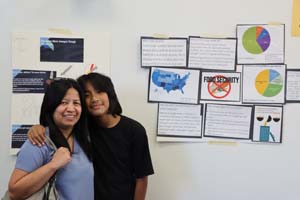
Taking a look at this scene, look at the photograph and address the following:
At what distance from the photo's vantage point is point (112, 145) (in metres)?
1.48

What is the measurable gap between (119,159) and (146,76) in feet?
1.70

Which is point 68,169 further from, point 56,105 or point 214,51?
point 214,51

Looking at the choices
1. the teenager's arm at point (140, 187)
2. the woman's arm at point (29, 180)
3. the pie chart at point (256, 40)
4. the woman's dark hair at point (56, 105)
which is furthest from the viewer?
the pie chart at point (256, 40)

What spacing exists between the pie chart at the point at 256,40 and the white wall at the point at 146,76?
57mm

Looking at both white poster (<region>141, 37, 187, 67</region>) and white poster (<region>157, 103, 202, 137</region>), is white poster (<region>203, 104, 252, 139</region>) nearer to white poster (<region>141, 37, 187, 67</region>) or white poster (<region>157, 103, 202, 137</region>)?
white poster (<region>157, 103, 202, 137</region>)

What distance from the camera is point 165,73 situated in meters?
1.78

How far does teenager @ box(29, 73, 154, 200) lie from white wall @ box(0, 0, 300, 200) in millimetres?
285

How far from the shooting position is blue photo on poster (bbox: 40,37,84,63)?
1.77 m

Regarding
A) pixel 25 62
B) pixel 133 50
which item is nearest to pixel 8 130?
pixel 25 62

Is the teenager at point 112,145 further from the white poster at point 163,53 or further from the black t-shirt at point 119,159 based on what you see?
the white poster at point 163,53

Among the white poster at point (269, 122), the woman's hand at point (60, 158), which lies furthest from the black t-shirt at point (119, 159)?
the white poster at point (269, 122)

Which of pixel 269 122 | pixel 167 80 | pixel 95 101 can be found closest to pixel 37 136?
pixel 95 101

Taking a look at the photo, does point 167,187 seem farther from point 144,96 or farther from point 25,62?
point 25,62

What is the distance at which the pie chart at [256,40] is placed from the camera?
1.77 m
